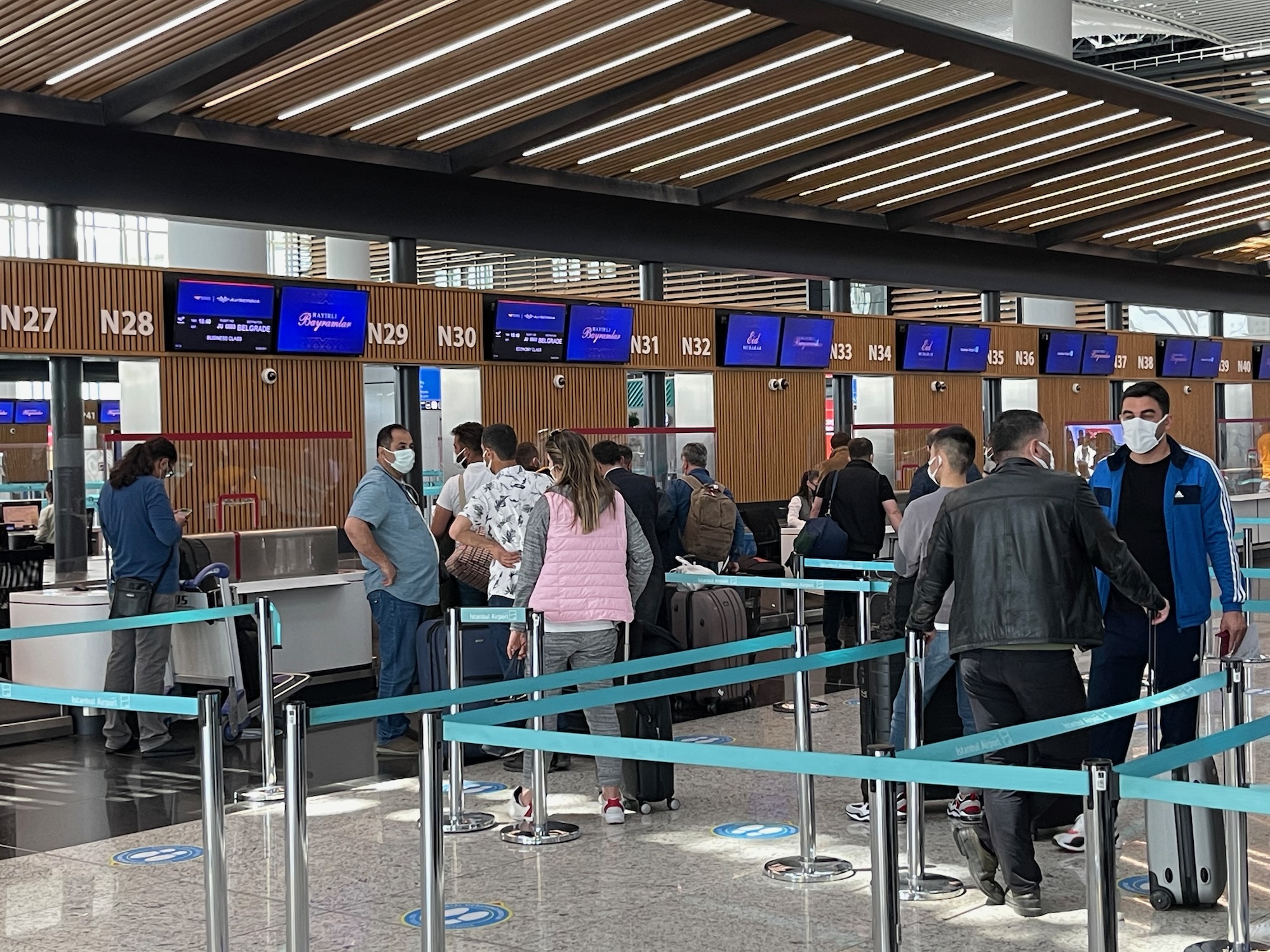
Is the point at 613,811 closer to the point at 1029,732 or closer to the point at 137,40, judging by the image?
the point at 1029,732

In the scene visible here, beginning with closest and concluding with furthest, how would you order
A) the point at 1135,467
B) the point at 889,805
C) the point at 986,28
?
the point at 889,805 → the point at 1135,467 → the point at 986,28

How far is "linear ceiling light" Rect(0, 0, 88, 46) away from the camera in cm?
846

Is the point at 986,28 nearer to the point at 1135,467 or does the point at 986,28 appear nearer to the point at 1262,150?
the point at 1262,150

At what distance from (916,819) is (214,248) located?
32.0 ft

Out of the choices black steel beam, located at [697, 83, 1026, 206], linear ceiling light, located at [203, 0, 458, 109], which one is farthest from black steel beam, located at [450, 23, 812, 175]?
black steel beam, located at [697, 83, 1026, 206]

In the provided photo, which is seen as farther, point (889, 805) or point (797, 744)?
point (797, 744)

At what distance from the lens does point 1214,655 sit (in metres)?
10.1

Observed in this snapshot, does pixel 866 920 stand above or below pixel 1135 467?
below

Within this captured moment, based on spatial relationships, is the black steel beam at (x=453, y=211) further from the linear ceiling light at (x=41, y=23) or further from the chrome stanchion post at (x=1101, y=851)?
the chrome stanchion post at (x=1101, y=851)

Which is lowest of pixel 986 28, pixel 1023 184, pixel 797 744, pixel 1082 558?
pixel 797 744

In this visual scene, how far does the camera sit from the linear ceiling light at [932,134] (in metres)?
13.1

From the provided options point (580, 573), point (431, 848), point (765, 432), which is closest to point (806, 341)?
point (765, 432)

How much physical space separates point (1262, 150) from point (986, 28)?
33.3 feet

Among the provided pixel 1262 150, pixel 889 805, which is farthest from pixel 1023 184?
pixel 889 805
